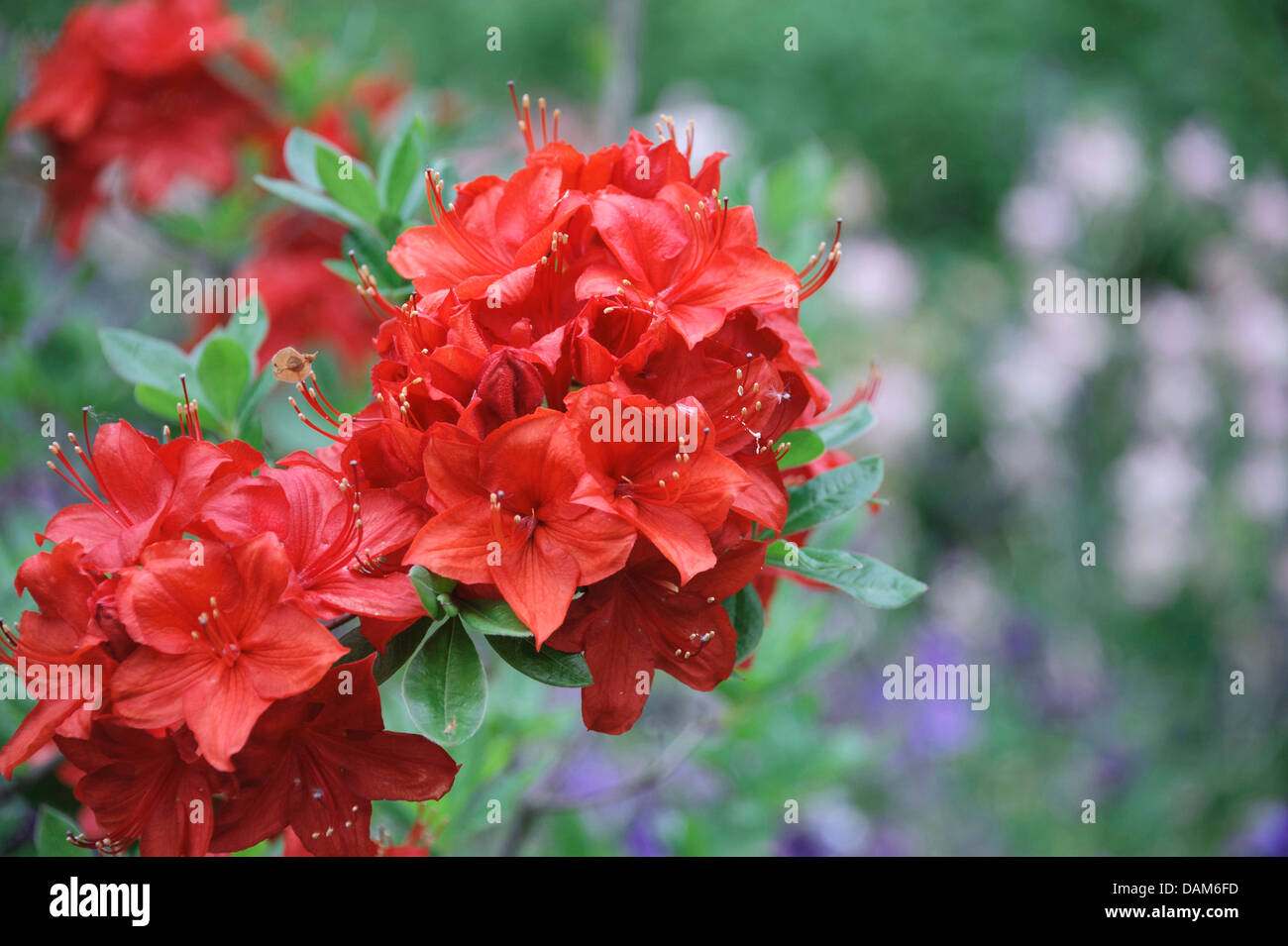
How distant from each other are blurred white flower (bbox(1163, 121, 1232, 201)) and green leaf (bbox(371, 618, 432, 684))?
3.54 m

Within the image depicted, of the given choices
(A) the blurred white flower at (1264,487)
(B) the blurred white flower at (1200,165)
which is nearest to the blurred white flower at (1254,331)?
(A) the blurred white flower at (1264,487)

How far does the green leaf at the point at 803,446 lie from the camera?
911mm

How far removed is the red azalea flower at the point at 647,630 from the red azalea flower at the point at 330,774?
0.14m

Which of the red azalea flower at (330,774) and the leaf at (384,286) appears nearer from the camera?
the red azalea flower at (330,774)

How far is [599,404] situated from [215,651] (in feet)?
1.05

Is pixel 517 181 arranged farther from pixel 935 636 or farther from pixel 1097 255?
pixel 1097 255

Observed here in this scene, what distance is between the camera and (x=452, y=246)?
889 mm

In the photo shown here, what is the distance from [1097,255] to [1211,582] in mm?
1221

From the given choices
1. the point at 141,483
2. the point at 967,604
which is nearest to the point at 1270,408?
the point at 967,604

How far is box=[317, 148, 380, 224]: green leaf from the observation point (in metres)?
1.09

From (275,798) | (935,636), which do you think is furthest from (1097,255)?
(275,798)

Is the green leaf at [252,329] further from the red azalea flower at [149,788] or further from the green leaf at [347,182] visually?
the red azalea flower at [149,788]

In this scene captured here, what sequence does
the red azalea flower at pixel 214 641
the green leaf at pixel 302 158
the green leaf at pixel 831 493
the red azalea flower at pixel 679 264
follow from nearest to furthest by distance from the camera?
the red azalea flower at pixel 214 641 < the red azalea flower at pixel 679 264 < the green leaf at pixel 831 493 < the green leaf at pixel 302 158
